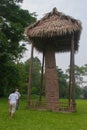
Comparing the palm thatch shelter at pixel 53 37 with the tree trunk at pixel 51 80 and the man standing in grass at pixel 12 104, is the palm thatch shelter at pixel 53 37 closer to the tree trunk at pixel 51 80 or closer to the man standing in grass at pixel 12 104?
the tree trunk at pixel 51 80

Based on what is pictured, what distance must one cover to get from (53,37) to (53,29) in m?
1.64

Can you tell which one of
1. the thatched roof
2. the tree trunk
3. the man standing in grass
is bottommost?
the man standing in grass

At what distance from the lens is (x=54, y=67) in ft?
66.0

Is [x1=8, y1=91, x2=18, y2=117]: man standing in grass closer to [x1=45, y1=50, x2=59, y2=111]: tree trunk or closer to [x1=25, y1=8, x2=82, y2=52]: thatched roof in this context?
[x1=45, y1=50, x2=59, y2=111]: tree trunk

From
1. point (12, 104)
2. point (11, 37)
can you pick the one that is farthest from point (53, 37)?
point (11, 37)

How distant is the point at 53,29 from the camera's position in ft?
59.9

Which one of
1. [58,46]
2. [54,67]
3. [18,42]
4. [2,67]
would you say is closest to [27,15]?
[18,42]

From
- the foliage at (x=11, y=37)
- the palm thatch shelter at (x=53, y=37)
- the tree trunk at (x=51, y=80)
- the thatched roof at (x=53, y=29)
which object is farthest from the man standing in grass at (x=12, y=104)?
the foliage at (x=11, y=37)

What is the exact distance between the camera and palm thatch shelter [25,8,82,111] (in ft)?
60.2

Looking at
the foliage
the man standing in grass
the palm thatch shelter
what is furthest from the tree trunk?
the foliage

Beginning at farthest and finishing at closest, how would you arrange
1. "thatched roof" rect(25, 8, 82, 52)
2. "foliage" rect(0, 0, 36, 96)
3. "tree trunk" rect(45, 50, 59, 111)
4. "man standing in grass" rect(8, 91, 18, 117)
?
"foliage" rect(0, 0, 36, 96) < "tree trunk" rect(45, 50, 59, 111) < "thatched roof" rect(25, 8, 82, 52) < "man standing in grass" rect(8, 91, 18, 117)

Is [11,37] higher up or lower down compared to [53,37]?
higher up

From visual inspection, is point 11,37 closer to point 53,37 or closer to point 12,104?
point 53,37

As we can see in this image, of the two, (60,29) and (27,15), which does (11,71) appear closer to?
(27,15)
